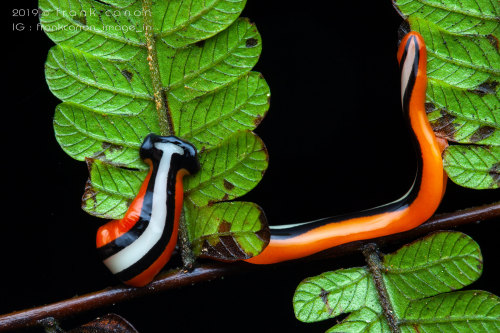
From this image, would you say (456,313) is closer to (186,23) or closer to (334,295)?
(334,295)

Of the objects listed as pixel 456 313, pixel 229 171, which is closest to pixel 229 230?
pixel 229 171

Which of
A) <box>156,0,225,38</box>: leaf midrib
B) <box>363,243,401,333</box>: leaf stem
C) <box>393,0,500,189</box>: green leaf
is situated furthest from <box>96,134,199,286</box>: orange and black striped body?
<box>393,0,500,189</box>: green leaf

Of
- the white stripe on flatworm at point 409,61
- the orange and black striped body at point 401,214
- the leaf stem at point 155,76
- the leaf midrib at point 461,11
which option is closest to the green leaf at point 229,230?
the orange and black striped body at point 401,214

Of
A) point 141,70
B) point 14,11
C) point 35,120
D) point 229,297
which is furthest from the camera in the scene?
point 229,297

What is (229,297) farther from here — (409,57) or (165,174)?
(409,57)

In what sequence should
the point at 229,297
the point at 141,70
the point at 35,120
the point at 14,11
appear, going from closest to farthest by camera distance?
the point at 141,70, the point at 14,11, the point at 35,120, the point at 229,297

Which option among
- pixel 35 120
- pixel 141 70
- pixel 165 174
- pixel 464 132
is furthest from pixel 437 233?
pixel 35 120

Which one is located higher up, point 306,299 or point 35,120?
point 35,120
